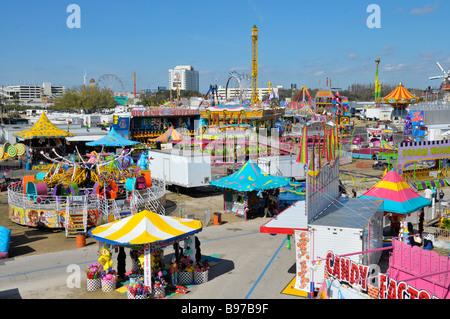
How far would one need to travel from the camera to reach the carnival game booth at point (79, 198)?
21.5m

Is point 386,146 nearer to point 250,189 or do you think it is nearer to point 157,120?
point 250,189

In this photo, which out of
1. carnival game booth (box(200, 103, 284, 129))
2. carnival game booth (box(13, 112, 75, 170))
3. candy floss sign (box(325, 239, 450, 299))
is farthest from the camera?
carnival game booth (box(200, 103, 284, 129))

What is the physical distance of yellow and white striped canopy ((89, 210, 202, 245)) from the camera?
13594 millimetres

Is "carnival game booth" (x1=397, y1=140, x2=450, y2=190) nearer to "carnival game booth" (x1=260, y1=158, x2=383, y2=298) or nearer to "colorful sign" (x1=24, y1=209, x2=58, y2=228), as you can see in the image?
"carnival game booth" (x1=260, y1=158, x2=383, y2=298)

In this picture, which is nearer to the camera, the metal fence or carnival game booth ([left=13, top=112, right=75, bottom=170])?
the metal fence

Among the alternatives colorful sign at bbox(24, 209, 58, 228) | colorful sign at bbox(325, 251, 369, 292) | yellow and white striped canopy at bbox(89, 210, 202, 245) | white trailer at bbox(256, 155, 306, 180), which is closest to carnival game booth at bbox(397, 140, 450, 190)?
white trailer at bbox(256, 155, 306, 180)

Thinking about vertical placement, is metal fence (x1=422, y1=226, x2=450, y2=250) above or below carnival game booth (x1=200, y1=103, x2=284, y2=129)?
below

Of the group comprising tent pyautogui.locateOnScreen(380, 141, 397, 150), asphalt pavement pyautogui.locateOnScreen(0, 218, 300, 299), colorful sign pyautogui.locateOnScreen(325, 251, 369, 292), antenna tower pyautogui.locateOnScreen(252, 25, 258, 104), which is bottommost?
asphalt pavement pyautogui.locateOnScreen(0, 218, 300, 299)

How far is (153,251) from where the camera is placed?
14.1m

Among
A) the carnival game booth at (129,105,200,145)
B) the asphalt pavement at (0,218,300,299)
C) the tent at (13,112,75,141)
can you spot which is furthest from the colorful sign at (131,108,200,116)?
the asphalt pavement at (0,218,300,299)

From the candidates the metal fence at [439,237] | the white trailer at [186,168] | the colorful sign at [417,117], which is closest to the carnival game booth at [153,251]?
the metal fence at [439,237]

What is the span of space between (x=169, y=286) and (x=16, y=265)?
6653 millimetres

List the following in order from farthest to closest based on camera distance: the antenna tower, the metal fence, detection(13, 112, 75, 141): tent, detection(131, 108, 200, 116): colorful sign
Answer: the antenna tower, detection(131, 108, 200, 116): colorful sign, detection(13, 112, 75, 141): tent, the metal fence
